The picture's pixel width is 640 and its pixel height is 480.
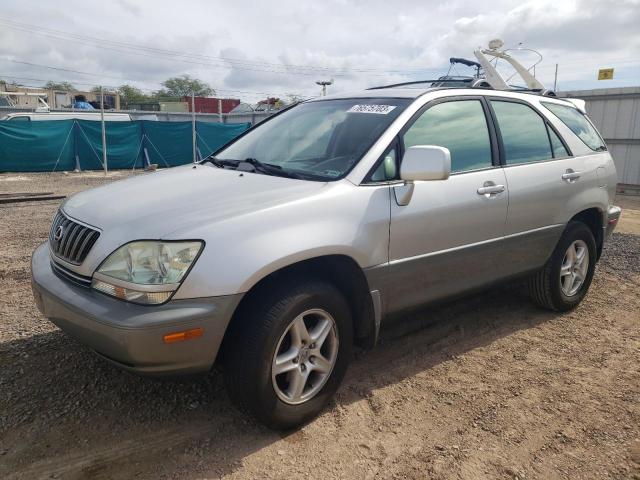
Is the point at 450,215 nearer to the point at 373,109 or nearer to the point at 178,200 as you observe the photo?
the point at 373,109

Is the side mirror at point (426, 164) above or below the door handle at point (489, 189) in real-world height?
above

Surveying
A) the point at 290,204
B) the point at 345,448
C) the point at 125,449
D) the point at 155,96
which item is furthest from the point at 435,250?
the point at 155,96

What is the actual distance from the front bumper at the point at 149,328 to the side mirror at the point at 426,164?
45.9 inches

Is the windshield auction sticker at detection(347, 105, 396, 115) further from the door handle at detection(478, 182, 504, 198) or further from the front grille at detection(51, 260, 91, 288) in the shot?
the front grille at detection(51, 260, 91, 288)

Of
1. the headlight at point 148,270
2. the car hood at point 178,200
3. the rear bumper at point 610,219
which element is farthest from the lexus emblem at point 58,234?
the rear bumper at point 610,219

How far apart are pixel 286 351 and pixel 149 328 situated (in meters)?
0.75

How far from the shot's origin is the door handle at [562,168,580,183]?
4109mm

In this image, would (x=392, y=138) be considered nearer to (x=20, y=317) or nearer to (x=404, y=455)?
(x=404, y=455)

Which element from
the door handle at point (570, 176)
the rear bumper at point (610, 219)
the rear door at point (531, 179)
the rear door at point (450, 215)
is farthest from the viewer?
the rear bumper at point (610, 219)

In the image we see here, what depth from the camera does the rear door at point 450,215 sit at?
3037 millimetres

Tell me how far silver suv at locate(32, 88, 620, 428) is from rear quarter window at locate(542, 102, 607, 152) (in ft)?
1.23

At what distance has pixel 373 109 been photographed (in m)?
3.38

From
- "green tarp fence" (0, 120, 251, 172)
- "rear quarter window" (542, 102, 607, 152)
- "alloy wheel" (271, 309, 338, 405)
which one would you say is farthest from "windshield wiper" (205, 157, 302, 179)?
"green tarp fence" (0, 120, 251, 172)

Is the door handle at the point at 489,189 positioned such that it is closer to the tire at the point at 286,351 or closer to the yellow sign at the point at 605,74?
the tire at the point at 286,351
